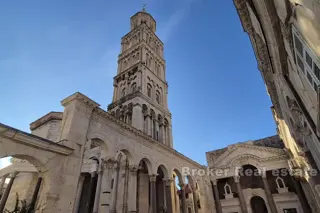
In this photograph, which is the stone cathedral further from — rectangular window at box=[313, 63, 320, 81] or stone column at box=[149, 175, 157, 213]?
rectangular window at box=[313, 63, 320, 81]

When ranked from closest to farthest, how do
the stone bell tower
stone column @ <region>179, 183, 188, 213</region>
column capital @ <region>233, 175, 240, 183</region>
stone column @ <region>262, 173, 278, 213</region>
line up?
stone column @ <region>179, 183, 188, 213</region>, stone column @ <region>262, 173, 278, 213</region>, column capital @ <region>233, 175, 240, 183</region>, the stone bell tower

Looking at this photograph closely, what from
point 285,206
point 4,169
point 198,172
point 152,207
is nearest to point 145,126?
point 198,172

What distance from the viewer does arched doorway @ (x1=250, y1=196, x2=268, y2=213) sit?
1966cm

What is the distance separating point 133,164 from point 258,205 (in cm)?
1583

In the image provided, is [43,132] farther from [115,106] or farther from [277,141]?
[277,141]

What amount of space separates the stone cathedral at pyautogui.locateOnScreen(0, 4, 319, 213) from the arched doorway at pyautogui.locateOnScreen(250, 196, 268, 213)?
97mm

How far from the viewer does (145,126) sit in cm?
1988

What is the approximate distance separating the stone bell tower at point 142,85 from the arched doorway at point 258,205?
423 inches

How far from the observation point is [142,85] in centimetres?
2155

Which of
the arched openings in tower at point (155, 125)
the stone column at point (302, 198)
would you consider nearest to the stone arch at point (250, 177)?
the stone column at point (302, 198)

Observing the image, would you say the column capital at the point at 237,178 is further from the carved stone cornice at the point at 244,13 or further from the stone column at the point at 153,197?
the carved stone cornice at the point at 244,13

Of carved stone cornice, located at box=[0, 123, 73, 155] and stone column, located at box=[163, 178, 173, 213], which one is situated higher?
carved stone cornice, located at box=[0, 123, 73, 155]

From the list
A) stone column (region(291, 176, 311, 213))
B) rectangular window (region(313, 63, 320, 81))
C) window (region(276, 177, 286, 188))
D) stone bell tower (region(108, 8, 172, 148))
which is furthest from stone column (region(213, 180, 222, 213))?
rectangular window (region(313, 63, 320, 81))

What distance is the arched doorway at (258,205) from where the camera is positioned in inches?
774
